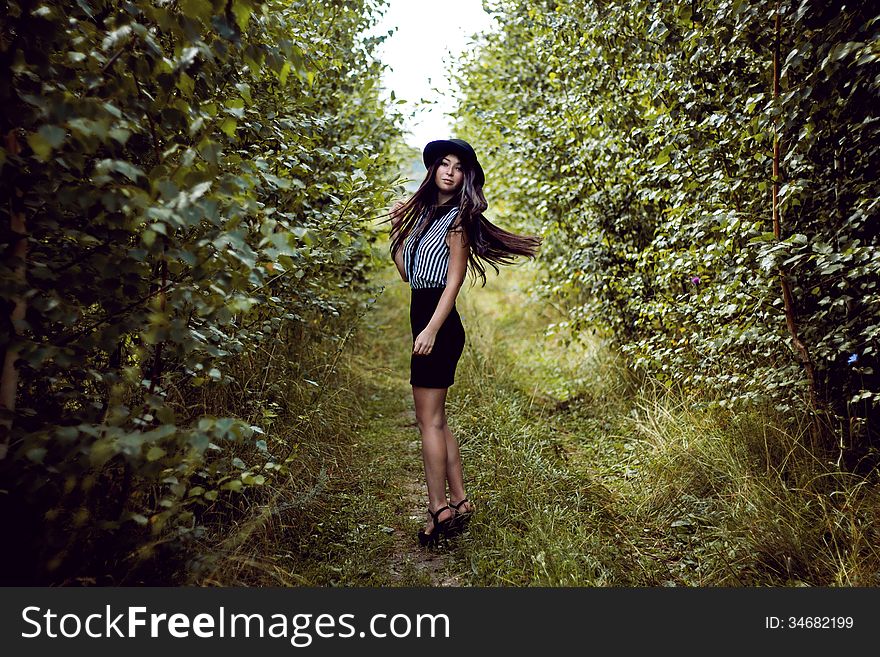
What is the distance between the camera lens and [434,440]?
3.52 meters

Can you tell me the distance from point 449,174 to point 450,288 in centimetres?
68

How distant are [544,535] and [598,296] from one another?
9.12ft

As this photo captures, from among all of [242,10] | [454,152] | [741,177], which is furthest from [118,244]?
[741,177]

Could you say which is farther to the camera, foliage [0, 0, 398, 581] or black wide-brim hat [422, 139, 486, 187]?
black wide-brim hat [422, 139, 486, 187]

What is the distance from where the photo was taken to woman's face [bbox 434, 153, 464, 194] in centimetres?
355

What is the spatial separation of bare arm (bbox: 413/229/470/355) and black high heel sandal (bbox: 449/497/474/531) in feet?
3.20

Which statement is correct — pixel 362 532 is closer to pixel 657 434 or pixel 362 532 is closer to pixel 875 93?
pixel 657 434

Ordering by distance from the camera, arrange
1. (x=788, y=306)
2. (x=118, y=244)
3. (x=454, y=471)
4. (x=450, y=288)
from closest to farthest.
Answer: (x=118, y=244) < (x=788, y=306) < (x=450, y=288) < (x=454, y=471)

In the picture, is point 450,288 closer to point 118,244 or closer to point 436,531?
point 436,531

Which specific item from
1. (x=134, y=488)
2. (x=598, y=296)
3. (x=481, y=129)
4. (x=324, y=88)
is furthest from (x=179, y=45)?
(x=481, y=129)

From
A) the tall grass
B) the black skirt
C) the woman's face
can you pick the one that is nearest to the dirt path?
the tall grass

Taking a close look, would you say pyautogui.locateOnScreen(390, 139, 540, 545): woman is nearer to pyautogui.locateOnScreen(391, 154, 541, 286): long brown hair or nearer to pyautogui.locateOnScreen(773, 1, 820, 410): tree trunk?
pyautogui.locateOnScreen(391, 154, 541, 286): long brown hair

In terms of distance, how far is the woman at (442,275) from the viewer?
3.42 m

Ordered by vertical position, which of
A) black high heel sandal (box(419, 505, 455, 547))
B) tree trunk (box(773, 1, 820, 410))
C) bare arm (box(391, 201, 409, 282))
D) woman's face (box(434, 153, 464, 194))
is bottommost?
black high heel sandal (box(419, 505, 455, 547))
